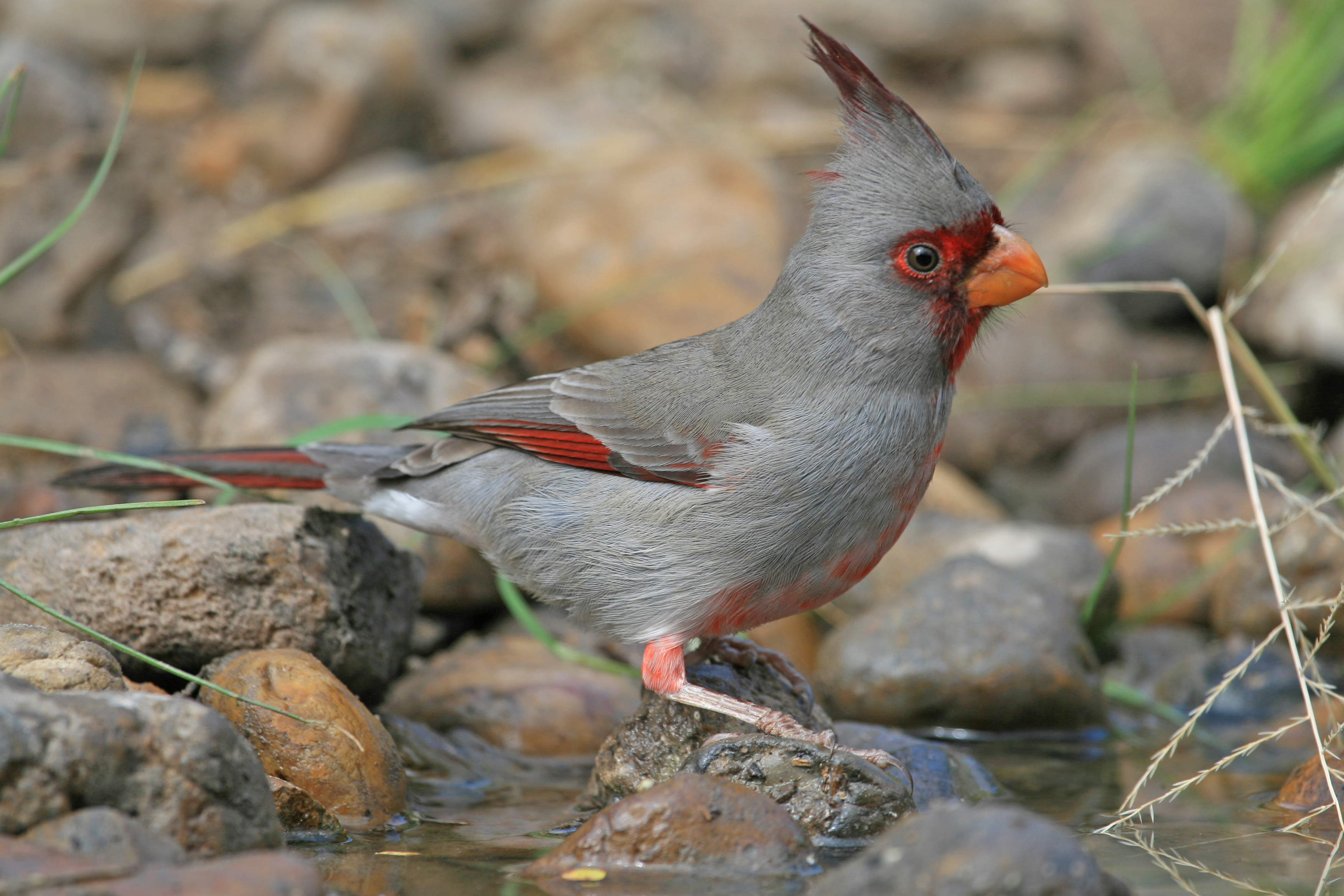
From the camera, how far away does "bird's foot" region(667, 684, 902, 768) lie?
3.61m

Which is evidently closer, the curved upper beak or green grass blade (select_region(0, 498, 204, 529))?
green grass blade (select_region(0, 498, 204, 529))

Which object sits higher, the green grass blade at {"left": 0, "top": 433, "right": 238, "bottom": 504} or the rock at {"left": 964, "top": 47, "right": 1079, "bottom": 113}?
the rock at {"left": 964, "top": 47, "right": 1079, "bottom": 113}

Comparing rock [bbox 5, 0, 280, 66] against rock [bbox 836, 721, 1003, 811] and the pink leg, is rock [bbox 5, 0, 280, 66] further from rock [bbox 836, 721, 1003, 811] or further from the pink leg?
rock [bbox 836, 721, 1003, 811]

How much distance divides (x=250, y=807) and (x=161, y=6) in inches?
296

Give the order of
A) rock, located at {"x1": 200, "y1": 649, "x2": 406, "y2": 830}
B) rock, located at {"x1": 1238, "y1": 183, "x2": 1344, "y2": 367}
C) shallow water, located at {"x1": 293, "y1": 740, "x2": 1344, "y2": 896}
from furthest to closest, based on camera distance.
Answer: rock, located at {"x1": 1238, "y1": 183, "x2": 1344, "y2": 367}
rock, located at {"x1": 200, "y1": 649, "x2": 406, "y2": 830}
shallow water, located at {"x1": 293, "y1": 740, "x2": 1344, "y2": 896}

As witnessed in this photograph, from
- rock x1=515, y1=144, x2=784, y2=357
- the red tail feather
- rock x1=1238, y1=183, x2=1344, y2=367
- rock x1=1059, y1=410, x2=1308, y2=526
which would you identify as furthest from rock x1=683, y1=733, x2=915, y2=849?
rock x1=1238, y1=183, x2=1344, y2=367

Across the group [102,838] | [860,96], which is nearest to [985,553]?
[860,96]

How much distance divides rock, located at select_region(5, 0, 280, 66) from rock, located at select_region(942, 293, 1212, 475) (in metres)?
5.43

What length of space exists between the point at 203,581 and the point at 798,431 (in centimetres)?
176

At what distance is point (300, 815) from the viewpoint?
3406mm

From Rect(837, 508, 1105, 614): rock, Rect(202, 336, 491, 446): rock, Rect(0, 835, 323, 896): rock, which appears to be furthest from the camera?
Rect(837, 508, 1105, 614): rock

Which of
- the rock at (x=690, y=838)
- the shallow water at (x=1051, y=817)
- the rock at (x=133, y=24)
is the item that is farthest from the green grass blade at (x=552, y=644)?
the rock at (x=133, y=24)

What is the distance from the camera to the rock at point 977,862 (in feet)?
8.31

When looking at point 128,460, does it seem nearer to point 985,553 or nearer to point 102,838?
point 102,838
